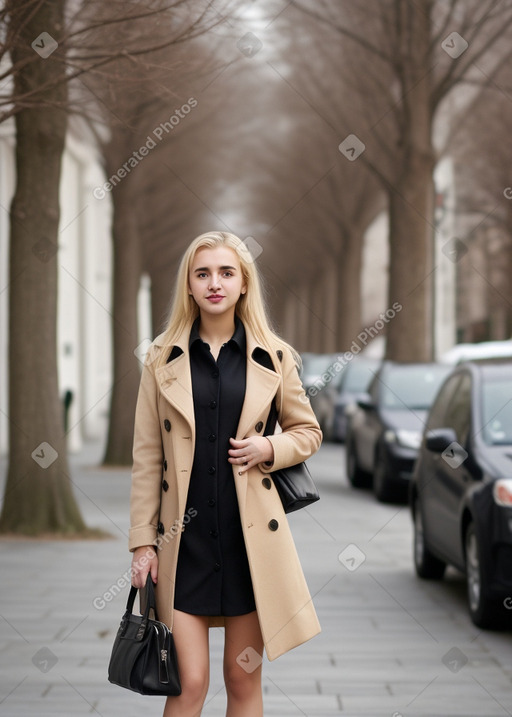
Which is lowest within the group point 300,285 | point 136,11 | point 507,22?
point 300,285

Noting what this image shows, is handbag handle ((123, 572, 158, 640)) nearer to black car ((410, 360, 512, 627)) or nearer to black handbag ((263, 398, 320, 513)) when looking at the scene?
black handbag ((263, 398, 320, 513))

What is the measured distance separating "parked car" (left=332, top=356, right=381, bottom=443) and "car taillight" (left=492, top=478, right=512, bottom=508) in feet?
60.9

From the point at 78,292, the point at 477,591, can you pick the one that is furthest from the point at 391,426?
the point at 78,292

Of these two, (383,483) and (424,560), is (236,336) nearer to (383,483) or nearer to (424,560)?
(424,560)

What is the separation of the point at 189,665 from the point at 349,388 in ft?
76.7

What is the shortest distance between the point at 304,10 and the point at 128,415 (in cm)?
697

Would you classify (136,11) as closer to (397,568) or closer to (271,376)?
(397,568)

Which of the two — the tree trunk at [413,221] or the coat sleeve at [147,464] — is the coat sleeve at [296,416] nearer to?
the coat sleeve at [147,464]

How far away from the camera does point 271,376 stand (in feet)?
13.2

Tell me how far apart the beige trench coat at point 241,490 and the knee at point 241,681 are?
0.14 metres

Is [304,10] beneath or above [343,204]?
above

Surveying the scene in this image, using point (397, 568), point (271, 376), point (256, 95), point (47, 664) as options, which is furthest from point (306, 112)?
point (271, 376)

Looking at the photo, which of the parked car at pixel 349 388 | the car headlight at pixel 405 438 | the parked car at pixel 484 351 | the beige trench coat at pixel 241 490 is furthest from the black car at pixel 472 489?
the parked car at pixel 349 388

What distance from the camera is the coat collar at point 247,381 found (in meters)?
3.92
